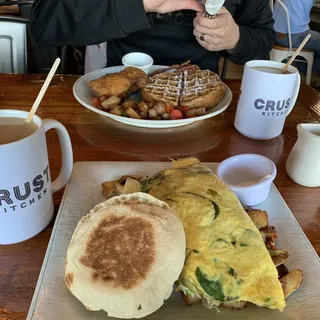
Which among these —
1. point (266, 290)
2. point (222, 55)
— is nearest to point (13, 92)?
point (222, 55)

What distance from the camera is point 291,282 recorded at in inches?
23.2

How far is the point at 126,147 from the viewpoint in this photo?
1.06m

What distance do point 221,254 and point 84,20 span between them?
118cm

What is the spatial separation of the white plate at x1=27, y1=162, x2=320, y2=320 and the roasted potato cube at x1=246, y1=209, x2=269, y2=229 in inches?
1.6

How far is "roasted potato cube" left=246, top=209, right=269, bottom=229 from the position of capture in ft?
2.27

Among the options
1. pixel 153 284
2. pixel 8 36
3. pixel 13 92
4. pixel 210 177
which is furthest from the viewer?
pixel 8 36

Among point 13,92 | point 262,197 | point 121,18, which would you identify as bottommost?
point 13,92

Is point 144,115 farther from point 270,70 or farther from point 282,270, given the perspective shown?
point 282,270

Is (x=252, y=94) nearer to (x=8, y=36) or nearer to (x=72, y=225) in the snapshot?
(x=72, y=225)

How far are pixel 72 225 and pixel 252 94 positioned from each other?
66 cm

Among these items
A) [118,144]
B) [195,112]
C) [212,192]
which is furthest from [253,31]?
[212,192]

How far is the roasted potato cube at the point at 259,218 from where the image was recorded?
27.2 inches

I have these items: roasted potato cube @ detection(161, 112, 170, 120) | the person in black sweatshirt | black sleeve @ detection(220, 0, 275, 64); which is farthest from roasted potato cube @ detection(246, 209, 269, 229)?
black sleeve @ detection(220, 0, 275, 64)

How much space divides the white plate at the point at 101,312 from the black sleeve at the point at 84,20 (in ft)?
2.46
